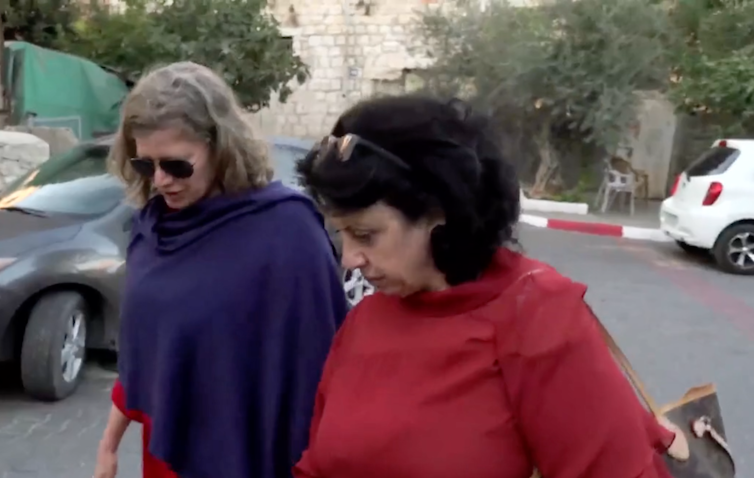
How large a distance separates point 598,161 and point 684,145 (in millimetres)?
1820

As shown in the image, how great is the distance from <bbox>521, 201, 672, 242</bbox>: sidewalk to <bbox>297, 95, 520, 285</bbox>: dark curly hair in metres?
10.9

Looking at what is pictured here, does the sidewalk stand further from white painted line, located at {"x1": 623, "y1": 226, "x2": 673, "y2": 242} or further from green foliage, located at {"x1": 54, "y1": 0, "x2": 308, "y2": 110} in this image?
green foliage, located at {"x1": 54, "y1": 0, "x2": 308, "y2": 110}

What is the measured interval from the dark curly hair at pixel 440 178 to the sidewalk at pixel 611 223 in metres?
10.9

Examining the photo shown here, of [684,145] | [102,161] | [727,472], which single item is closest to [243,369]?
[727,472]

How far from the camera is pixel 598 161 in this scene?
1638 cm

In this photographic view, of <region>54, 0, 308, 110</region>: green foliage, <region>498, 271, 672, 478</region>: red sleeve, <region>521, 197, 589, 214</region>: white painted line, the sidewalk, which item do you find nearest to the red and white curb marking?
the sidewalk

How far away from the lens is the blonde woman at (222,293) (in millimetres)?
2195

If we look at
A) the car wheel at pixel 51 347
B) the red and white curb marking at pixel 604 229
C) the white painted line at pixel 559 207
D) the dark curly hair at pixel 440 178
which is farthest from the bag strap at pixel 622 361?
the white painted line at pixel 559 207

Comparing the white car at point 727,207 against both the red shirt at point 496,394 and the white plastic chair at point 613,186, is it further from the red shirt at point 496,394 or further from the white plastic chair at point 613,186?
the red shirt at point 496,394

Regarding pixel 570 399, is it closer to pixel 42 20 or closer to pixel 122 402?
pixel 122 402

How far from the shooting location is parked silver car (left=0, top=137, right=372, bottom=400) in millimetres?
→ 5422

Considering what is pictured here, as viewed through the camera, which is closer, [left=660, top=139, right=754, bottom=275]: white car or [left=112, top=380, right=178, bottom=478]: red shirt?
[left=112, top=380, right=178, bottom=478]: red shirt

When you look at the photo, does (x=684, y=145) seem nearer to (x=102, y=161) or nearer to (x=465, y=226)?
(x=102, y=161)

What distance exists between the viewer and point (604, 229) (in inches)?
535
